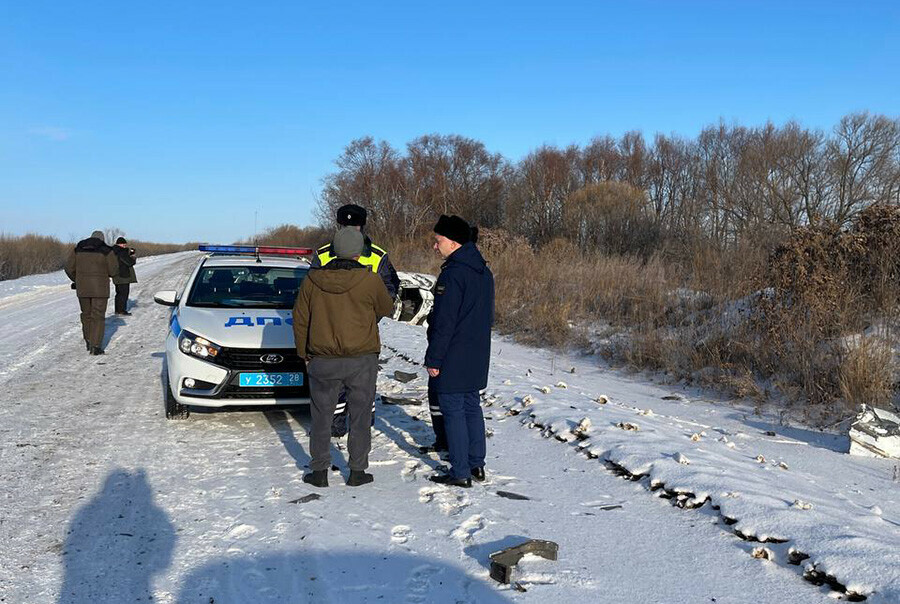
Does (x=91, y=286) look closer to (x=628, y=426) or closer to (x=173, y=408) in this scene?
(x=173, y=408)

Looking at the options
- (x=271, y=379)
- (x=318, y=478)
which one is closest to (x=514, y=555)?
(x=318, y=478)

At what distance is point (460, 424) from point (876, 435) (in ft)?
13.2

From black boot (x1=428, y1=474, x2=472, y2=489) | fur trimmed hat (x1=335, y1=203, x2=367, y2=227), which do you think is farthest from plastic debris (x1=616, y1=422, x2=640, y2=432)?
fur trimmed hat (x1=335, y1=203, x2=367, y2=227)

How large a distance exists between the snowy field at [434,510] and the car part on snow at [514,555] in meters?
0.07

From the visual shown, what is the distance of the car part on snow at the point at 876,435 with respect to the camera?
6.07 metres

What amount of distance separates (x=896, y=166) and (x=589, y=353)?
22026mm

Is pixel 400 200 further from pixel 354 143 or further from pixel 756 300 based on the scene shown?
pixel 756 300

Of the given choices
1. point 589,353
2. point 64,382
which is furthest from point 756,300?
point 64,382

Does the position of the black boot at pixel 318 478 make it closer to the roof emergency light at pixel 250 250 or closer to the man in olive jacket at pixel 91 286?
the roof emergency light at pixel 250 250

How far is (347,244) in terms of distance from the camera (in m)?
5.02

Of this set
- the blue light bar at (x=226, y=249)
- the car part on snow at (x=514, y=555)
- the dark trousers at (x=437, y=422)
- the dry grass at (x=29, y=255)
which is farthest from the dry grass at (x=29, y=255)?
the car part on snow at (x=514, y=555)

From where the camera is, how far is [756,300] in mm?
9664

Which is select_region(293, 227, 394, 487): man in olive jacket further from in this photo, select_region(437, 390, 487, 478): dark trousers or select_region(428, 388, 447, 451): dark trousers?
select_region(428, 388, 447, 451): dark trousers

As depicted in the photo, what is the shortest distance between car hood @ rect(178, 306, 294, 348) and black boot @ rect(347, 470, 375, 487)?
68.8 inches
